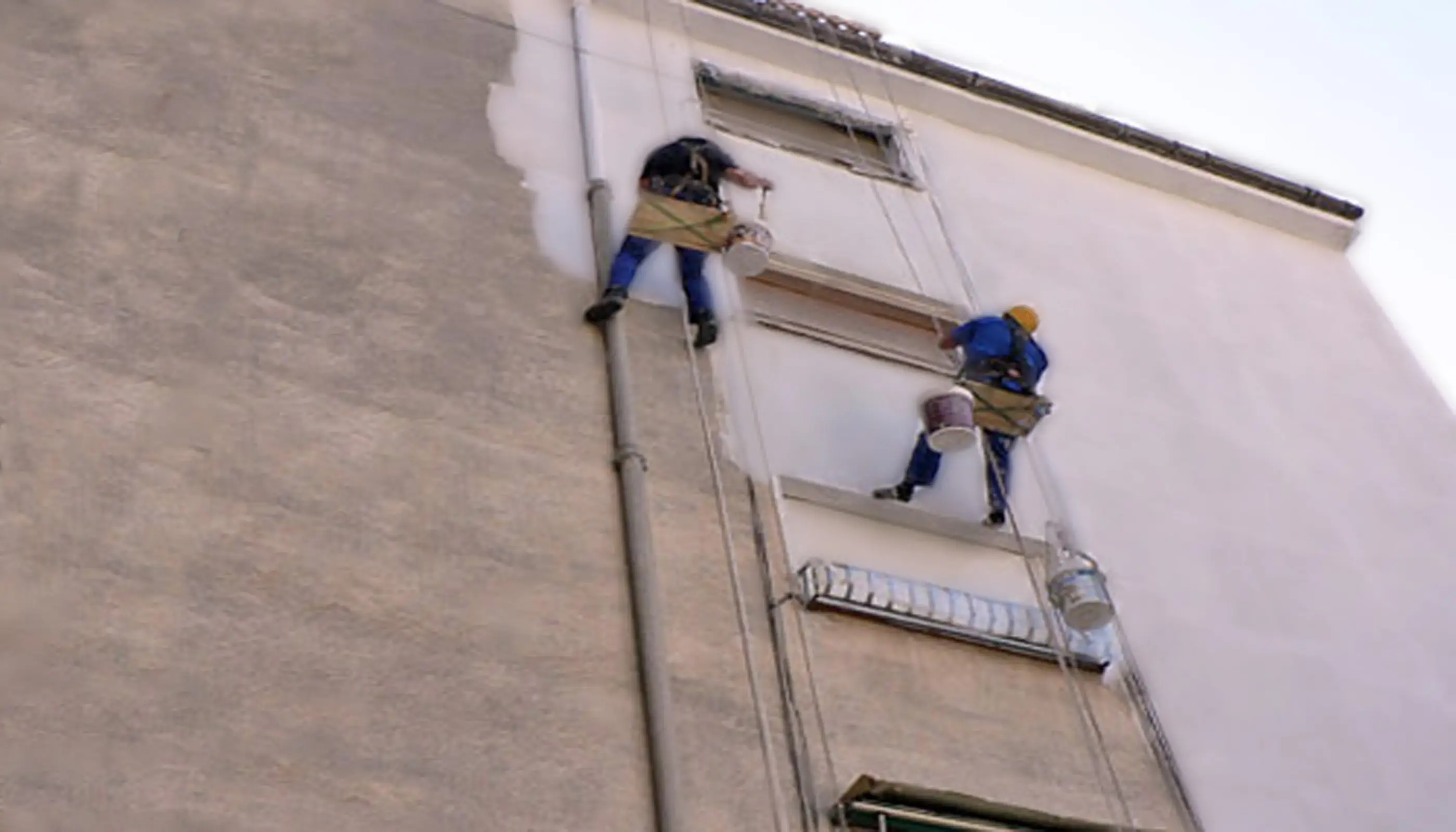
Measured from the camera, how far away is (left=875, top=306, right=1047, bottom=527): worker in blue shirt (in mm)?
6531

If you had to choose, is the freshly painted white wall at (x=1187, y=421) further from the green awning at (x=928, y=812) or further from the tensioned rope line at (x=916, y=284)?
the green awning at (x=928, y=812)

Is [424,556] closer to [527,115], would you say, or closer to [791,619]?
[791,619]

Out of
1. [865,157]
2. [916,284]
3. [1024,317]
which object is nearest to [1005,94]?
[865,157]

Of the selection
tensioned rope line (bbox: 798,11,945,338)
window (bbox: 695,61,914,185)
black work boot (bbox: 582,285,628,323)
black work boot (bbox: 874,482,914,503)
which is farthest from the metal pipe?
window (bbox: 695,61,914,185)

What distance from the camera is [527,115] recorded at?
7.47 metres

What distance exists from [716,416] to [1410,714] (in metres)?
3.35

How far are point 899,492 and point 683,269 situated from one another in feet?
4.18

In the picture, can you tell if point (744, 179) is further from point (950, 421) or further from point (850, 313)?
point (950, 421)

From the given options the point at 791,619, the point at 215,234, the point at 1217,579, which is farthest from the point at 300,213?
the point at 1217,579

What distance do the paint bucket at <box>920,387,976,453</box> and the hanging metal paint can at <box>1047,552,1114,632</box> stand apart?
60cm

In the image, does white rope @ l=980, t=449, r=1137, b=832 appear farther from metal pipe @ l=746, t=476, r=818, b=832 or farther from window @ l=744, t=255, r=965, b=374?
metal pipe @ l=746, t=476, r=818, b=832

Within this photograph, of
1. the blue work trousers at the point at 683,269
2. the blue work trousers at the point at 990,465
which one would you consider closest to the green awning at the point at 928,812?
the blue work trousers at the point at 990,465

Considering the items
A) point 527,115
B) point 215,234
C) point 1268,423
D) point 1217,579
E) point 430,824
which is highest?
point 527,115

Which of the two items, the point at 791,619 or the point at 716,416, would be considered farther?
the point at 716,416
